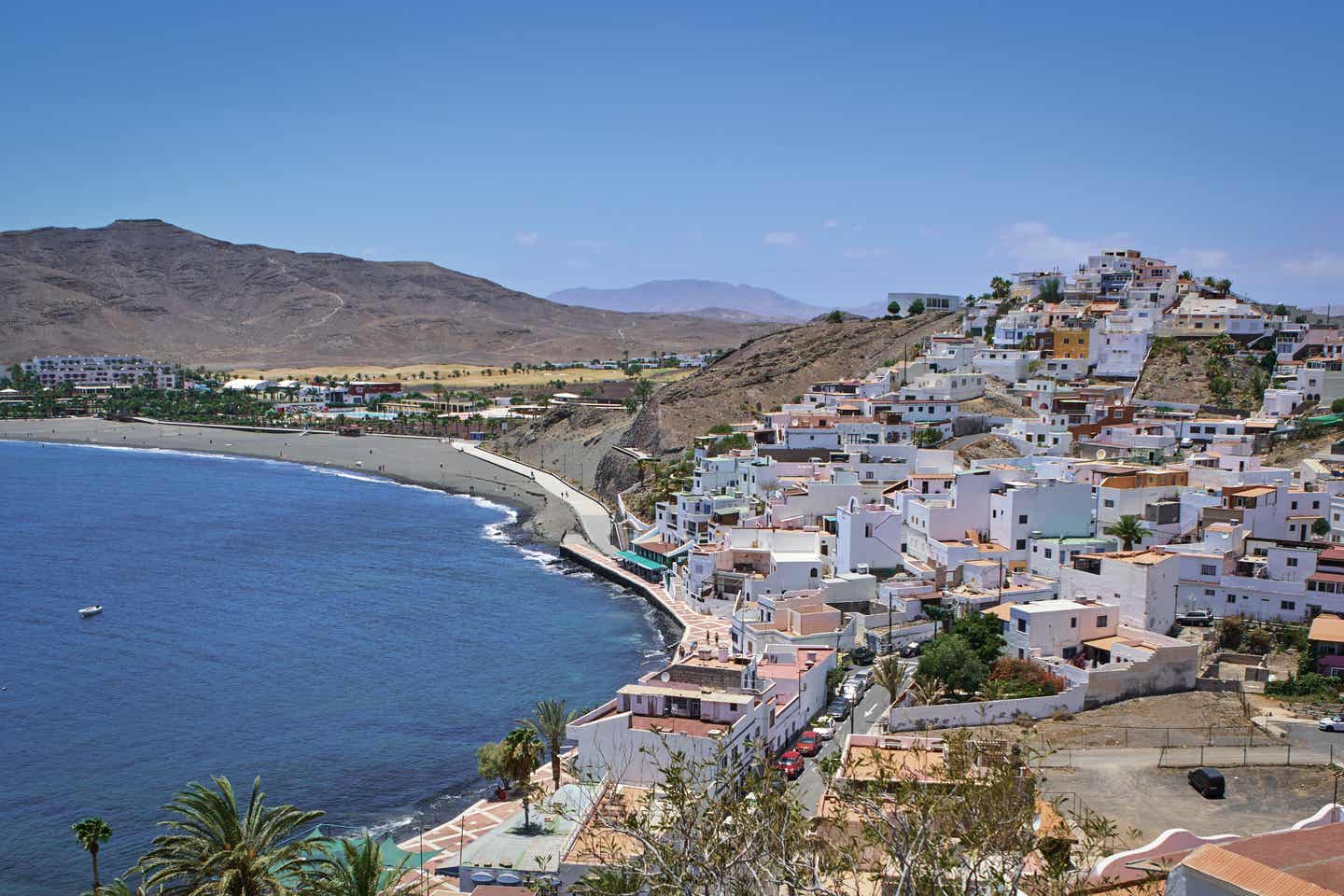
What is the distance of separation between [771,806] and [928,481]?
1173 inches

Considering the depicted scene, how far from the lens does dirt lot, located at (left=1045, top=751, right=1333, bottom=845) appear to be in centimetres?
1905

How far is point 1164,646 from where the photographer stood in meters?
26.5

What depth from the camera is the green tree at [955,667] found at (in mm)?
26672

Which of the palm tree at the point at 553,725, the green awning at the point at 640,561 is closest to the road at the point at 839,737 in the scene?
the palm tree at the point at 553,725

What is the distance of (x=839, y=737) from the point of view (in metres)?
25.7

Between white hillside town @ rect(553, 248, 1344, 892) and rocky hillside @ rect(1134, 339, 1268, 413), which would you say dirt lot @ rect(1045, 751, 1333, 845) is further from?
rocky hillside @ rect(1134, 339, 1268, 413)

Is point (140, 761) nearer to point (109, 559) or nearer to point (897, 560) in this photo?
point (897, 560)

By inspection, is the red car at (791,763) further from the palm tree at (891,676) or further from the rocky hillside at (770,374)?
the rocky hillside at (770,374)

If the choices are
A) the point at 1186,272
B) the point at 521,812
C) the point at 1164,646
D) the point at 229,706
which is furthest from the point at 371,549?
the point at 1186,272

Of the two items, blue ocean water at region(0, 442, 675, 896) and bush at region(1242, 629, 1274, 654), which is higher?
bush at region(1242, 629, 1274, 654)

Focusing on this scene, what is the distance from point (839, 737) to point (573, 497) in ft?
138

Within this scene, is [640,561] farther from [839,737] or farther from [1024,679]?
[1024,679]

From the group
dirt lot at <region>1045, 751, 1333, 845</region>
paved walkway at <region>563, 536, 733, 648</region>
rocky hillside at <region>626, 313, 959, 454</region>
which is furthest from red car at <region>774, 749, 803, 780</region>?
rocky hillside at <region>626, 313, 959, 454</region>

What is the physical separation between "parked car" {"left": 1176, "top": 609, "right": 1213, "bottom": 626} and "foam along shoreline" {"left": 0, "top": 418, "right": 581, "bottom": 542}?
101 ft
